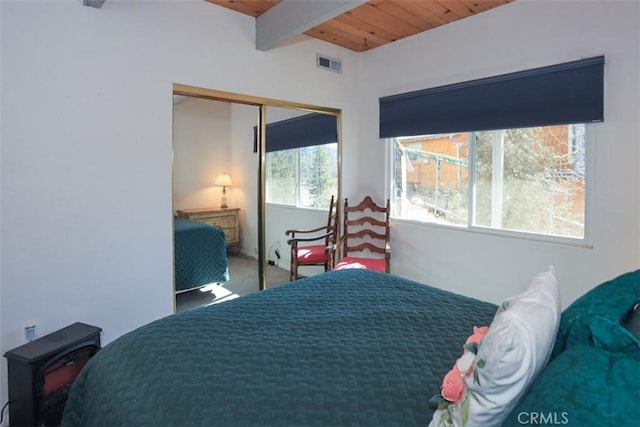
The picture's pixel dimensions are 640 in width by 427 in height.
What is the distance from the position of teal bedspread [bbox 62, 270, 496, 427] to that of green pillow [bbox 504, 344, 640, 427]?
1.01 ft

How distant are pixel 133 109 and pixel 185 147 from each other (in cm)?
45

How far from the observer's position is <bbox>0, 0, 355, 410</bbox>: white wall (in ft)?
6.63

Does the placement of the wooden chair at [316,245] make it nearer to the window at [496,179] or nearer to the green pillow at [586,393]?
the window at [496,179]

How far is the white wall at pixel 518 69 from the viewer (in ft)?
7.54

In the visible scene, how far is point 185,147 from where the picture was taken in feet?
9.09

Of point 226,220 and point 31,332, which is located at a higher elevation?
point 226,220

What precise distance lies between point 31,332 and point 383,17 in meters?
3.29

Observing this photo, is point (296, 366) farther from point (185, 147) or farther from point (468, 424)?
point (185, 147)

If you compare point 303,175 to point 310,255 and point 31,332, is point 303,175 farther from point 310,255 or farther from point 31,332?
point 31,332

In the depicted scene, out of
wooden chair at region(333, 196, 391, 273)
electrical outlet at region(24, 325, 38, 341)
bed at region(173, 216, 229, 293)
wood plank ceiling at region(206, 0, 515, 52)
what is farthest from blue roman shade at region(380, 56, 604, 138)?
electrical outlet at region(24, 325, 38, 341)

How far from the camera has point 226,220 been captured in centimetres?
312

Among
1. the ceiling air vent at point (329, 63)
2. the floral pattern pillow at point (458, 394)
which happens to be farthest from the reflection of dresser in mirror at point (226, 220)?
the floral pattern pillow at point (458, 394)

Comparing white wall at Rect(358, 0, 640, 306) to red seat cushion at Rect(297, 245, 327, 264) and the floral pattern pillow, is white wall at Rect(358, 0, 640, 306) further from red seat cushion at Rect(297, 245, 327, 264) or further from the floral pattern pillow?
the floral pattern pillow

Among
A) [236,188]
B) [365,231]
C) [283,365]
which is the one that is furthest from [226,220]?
[283,365]
